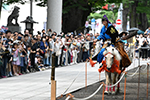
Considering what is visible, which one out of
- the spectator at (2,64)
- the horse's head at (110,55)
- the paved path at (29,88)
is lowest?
the paved path at (29,88)

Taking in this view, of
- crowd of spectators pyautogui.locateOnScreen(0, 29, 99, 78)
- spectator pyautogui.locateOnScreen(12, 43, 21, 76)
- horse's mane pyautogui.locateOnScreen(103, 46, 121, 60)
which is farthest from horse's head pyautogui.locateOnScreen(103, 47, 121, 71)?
spectator pyautogui.locateOnScreen(12, 43, 21, 76)

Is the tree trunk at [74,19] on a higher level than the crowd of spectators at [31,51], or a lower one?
higher

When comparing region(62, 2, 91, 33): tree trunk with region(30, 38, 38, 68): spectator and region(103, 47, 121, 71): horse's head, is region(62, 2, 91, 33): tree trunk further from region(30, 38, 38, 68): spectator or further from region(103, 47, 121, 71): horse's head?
region(103, 47, 121, 71): horse's head

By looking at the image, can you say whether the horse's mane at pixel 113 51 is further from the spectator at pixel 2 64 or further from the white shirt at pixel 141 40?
the white shirt at pixel 141 40

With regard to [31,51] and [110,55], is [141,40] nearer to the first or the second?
[31,51]

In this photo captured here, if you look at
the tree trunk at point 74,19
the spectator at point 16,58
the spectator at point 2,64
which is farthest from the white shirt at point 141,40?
the spectator at point 2,64

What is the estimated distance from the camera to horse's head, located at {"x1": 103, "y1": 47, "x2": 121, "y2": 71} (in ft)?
46.2

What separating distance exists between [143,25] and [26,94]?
54402 millimetres

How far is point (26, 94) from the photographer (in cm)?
1414

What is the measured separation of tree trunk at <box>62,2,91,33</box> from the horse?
87.9 ft

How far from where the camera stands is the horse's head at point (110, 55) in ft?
46.2

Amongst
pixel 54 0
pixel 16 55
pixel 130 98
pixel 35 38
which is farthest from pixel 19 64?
pixel 54 0

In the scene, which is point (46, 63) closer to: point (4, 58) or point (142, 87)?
point (4, 58)

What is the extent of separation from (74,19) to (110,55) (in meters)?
28.0
